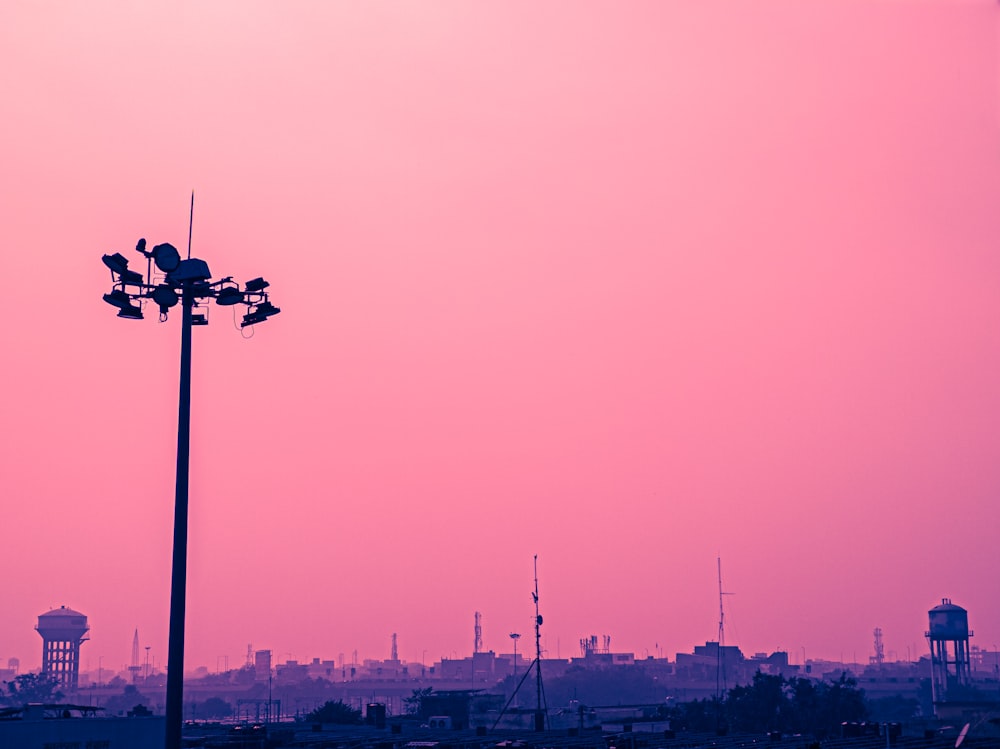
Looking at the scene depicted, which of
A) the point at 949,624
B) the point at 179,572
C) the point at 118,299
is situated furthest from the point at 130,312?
the point at 949,624

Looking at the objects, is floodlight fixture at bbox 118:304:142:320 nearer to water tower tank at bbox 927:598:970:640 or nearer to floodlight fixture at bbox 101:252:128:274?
floodlight fixture at bbox 101:252:128:274

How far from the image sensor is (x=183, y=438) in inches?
920

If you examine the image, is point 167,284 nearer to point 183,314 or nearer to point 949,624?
point 183,314

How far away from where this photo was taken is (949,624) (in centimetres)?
14038

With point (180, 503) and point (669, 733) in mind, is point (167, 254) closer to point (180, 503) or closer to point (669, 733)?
point (180, 503)

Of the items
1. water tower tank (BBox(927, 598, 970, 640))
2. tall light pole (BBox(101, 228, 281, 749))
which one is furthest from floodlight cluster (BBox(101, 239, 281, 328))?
water tower tank (BBox(927, 598, 970, 640))

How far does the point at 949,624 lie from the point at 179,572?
131303mm

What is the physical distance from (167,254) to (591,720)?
81099mm

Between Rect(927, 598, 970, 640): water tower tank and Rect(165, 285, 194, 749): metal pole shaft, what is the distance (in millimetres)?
129981

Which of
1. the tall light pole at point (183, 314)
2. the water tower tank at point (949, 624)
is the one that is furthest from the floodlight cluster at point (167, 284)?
the water tower tank at point (949, 624)

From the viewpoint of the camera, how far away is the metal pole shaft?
884 inches

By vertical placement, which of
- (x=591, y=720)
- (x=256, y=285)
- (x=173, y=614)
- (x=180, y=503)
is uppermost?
(x=256, y=285)

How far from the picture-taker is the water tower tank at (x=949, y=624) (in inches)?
5502

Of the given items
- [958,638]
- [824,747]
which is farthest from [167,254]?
[958,638]
